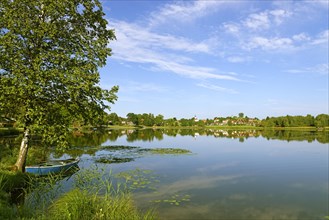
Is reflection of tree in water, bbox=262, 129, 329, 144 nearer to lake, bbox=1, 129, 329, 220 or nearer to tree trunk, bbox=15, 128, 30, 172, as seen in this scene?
lake, bbox=1, 129, 329, 220

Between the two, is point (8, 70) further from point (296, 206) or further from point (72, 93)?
point (296, 206)

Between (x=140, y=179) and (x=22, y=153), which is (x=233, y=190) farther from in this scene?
(x=22, y=153)

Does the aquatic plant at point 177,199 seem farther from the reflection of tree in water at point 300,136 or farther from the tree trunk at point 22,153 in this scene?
the reflection of tree in water at point 300,136

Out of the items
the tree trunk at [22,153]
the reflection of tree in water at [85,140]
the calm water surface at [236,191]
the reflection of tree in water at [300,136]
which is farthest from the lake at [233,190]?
the reflection of tree in water at [300,136]

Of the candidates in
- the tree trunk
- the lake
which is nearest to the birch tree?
the tree trunk

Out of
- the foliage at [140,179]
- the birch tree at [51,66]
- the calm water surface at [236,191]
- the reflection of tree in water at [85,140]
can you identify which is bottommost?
the calm water surface at [236,191]

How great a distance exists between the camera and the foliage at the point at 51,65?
1588 centimetres

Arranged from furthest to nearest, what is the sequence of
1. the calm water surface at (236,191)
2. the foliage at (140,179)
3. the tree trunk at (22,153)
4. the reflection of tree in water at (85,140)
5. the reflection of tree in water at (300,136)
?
the reflection of tree in water at (300,136), the reflection of tree in water at (85,140), the foliage at (140,179), the tree trunk at (22,153), the calm water surface at (236,191)

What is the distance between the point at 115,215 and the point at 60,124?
1004 cm

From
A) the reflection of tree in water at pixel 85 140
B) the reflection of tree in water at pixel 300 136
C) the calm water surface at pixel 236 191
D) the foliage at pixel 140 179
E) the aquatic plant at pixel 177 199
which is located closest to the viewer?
the calm water surface at pixel 236 191

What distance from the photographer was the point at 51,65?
679 inches

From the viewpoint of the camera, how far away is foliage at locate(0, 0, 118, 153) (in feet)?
52.1

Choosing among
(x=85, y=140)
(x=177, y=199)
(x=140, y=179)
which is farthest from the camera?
(x=85, y=140)

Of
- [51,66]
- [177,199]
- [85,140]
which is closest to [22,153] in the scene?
[51,66]
